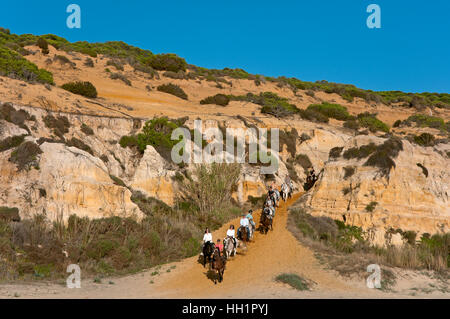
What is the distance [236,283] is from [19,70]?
103 feet

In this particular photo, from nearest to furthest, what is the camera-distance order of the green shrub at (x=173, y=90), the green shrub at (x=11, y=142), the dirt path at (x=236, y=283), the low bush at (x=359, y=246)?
1. the dirt path at (x=236, y=283)
2. the low bush at (x=359, y=246)
3. the green shrub at (x=11, y=142)
4. the green shrub at (x=173, y=90)

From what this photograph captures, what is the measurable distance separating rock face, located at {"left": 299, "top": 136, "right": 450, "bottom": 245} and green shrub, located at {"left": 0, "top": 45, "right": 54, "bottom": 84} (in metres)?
28.2

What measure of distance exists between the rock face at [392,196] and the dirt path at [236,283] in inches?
209

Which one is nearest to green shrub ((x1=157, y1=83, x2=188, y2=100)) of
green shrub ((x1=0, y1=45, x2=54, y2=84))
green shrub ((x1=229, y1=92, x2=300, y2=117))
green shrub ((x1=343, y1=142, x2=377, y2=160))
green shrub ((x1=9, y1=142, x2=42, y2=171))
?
green shrub ((x1=229, y1=92, x2=300, y2=117))

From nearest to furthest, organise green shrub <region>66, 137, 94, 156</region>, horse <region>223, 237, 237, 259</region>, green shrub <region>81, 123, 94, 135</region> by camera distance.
→ horse <region>223, 237, 237, 259</region> → green shrub <region>66, 137, 94, 156</region> → green shrub <region>81, 123, 94, 135</region>

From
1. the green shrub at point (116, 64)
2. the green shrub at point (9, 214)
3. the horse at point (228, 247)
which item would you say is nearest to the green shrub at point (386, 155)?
the horse at point (228, 247)

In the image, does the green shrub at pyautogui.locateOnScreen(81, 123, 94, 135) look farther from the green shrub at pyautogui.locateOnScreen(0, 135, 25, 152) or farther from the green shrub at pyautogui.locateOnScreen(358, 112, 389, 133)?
the green shrub at pyautogui.locateOnScreen(358, 112, 389, 133)

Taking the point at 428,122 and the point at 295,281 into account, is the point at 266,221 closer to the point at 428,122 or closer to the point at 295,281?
the point at 295,281

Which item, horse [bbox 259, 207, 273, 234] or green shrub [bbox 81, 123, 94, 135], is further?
green shrub [bbox 81, 123, 94, 135]

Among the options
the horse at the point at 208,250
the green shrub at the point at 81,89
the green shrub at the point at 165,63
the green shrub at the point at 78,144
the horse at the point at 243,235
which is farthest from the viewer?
the green shrub at the point at 165,63

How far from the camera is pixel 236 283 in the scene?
40.1 feet

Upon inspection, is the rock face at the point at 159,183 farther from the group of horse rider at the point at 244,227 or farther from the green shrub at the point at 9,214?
the group of horse rider at the point at 244,227

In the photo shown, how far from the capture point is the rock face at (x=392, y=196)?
61.9 ft

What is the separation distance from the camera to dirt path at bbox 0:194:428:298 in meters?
10.5
